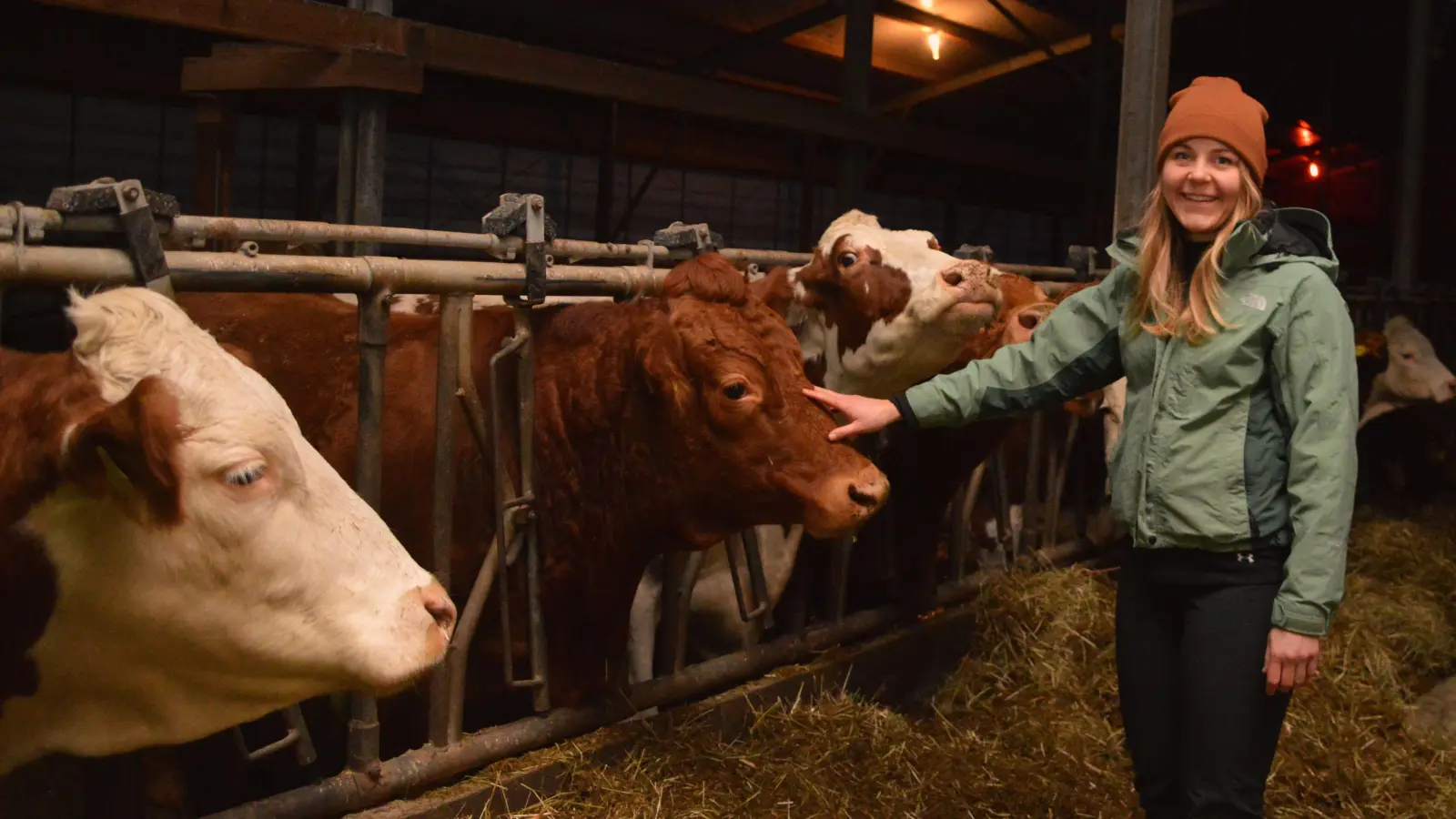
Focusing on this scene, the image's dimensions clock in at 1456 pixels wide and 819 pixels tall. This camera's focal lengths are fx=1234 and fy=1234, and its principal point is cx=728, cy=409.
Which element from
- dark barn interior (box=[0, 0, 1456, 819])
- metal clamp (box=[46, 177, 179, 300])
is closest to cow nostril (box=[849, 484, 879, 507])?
dark barn interior (box=[0, 0, 1456, 819])

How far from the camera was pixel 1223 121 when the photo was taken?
2.58 metres

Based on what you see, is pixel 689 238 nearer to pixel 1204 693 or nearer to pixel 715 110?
pixel 1204 693

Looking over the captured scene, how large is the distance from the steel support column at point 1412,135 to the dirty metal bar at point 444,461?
1044cm

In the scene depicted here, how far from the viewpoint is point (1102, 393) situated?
20.1 feet

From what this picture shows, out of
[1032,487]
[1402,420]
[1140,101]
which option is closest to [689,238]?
[1140,101]

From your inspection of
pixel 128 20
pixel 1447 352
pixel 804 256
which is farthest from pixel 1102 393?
pixel 1447 352

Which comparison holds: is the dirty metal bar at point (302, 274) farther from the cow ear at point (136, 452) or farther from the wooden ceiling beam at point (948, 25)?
the wooden ceiling beam at point (948, 25)

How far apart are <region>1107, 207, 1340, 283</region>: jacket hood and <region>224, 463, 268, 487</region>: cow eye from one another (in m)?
1.94

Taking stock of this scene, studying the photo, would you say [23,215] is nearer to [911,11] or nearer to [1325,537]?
[1325,537]

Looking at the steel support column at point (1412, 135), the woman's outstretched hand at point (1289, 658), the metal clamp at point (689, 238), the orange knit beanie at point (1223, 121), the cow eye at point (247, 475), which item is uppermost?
the steel support column at point (1412, 135)

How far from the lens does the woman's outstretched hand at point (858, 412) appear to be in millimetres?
3082

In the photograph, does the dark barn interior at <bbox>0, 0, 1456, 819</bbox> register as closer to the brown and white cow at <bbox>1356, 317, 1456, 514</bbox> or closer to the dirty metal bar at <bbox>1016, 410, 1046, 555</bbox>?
the brown and white cow at <bbox>1356, 317, 1456, 514</bbox>

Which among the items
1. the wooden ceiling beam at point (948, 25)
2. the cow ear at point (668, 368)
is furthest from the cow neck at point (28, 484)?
the wooden ceiling beam at point (948, 25)

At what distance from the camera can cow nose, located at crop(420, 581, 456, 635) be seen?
2102mm
